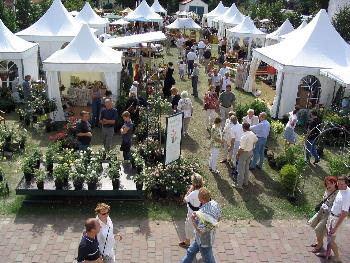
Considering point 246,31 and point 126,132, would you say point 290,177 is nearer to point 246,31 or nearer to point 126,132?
point 126,132

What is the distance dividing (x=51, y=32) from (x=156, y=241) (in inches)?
602

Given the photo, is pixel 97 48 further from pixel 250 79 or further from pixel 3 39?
pixel 250 79

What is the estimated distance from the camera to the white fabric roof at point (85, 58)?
13.0m

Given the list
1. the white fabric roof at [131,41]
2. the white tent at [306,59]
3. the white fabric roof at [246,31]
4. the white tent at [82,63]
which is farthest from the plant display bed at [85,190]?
the white fabric roof at [246,31]

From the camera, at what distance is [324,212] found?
7008 millimetres

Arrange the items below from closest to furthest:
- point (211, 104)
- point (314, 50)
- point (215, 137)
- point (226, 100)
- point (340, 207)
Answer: point (340, 207)
point (215, 137)
point (226, 100)
point (211, 104)
point (314, 50)

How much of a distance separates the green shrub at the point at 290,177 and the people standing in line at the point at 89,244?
5.47 metres

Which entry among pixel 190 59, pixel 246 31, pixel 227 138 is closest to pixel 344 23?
pixel 246 31

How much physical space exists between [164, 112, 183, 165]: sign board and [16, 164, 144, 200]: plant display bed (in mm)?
1028

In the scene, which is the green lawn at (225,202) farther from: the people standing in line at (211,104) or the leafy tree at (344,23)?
the leafy tree at (344,23)

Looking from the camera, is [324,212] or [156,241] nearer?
[324,212]

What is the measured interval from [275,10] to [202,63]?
2004 cm

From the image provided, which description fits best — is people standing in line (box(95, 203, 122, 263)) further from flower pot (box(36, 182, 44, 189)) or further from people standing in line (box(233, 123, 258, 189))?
people standing in line (box(233, 123, 258, 189))

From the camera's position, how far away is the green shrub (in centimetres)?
910
